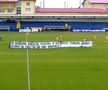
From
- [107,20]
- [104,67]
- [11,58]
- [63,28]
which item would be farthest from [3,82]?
[107,20]

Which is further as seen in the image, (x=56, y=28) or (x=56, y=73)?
(x=56, y=28)

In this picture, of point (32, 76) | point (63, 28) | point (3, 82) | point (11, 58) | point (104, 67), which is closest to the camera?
point (3, 82)

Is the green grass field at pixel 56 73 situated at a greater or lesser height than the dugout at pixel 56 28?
lesser

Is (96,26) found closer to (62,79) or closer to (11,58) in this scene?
(11,58)

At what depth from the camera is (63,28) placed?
9100 cm

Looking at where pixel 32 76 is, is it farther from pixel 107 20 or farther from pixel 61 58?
pixel 107 20

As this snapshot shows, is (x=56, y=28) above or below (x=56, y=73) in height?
above

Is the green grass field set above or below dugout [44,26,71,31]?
below

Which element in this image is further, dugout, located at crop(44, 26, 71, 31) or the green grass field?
dugout, located at crop(44, 26, 71, 31)

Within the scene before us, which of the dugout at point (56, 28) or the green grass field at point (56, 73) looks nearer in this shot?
the green grass field at point (56, 73)

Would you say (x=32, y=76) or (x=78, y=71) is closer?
(x=32, y=76)

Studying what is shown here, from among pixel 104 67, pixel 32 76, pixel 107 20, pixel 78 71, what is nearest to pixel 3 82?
pixel 32 76

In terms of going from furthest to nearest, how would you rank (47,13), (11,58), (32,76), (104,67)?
1. (47,13)
2. (11,58)
3. (104,67)
4. (32,76)

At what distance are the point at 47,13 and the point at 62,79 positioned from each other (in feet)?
268
